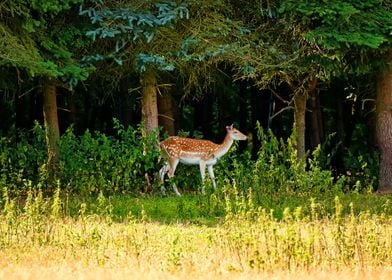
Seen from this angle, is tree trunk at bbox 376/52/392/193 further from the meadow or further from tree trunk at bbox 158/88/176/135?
tree trunk at bbox 158/88/176/135

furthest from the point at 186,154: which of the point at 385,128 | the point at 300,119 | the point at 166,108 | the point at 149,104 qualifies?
the point at 166,108

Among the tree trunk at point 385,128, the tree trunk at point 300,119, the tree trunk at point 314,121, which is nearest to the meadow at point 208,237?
the tree trunk at point 385,128

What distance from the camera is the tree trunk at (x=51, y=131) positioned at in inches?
842

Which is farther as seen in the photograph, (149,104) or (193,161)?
(149,104)

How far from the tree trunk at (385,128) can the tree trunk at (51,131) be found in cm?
631

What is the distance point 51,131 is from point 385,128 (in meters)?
6.55

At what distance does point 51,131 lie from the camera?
71.7ft

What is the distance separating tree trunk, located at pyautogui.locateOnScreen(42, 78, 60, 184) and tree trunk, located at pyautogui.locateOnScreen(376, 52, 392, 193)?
248 inches

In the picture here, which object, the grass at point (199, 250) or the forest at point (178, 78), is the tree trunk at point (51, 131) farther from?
the grass at point (199, 250)

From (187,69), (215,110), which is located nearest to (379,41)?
(187,69)

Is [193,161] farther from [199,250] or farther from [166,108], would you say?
[199,250]

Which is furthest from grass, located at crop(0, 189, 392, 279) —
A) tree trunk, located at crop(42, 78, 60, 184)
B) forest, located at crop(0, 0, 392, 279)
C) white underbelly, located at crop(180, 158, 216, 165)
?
white underbelly, located at crop(180, 158, 216, 165)

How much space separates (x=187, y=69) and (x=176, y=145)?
A: 161 cm

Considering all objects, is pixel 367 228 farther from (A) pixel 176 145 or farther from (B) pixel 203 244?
(A) pixel 176 145
